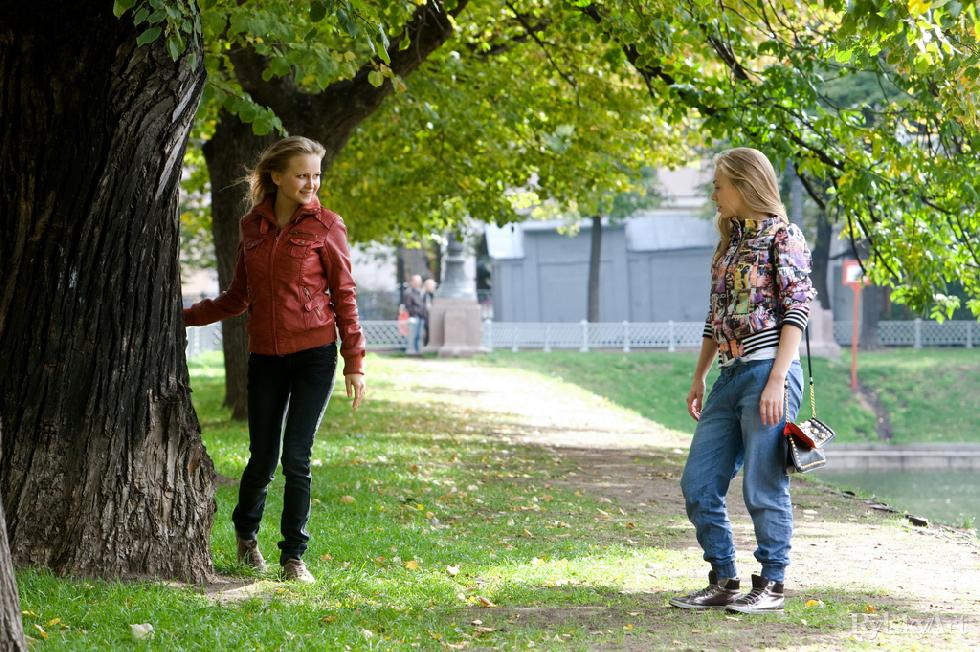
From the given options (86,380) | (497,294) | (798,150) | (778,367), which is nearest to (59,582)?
(86,380)

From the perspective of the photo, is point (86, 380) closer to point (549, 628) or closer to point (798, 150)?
point (549, 628)

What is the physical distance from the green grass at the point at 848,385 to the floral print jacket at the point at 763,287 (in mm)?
21055

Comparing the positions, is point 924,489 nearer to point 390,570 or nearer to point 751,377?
point 390,570

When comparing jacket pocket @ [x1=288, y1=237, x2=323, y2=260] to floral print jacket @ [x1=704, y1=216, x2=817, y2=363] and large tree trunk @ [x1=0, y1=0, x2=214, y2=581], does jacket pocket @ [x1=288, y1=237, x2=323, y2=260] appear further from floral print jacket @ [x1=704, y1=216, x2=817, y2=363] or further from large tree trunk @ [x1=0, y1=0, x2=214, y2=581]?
floral print jacket @ [x1=704, y1=216, x2=817, y2=363]

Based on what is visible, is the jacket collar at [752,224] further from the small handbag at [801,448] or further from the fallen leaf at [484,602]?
the fallen leaf at [484,602]

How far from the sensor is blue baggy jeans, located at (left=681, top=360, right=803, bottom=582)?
17.4ft

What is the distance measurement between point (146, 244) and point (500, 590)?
231 cm

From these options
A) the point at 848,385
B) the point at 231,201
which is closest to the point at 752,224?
the point at 231,201

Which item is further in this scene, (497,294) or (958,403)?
(497,294)

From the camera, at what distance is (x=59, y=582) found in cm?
517

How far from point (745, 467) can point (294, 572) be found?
2.11 meters

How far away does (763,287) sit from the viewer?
530 centimetres

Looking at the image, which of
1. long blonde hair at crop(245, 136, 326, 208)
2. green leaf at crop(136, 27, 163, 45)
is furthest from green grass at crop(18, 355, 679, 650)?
green leaf at crop(136, 27, 163, 45)

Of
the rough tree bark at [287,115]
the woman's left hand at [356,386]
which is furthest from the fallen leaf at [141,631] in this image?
the rough tree bark at [287,115]
